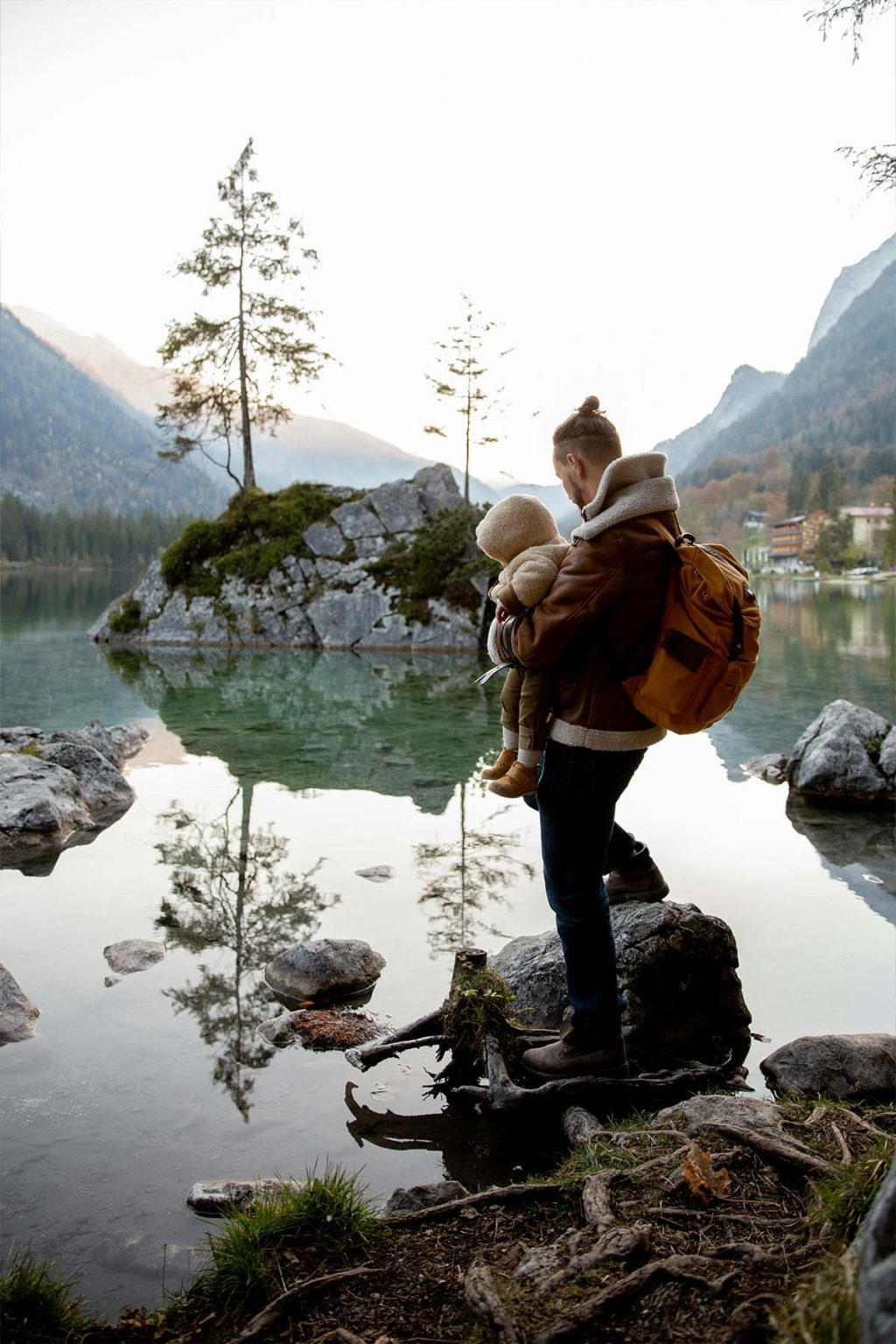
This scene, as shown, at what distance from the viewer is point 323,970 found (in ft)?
16.4

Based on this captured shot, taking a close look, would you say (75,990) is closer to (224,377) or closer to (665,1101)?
(665,1101)

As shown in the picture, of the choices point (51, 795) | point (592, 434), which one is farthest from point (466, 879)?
point (592, 434)

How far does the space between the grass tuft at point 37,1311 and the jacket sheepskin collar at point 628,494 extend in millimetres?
2761

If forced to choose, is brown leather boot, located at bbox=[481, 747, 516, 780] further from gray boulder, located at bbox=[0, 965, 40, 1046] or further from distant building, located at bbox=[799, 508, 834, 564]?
distant building, located at bbox=[799, 508, 834, 564]

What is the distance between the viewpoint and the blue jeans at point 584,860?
3.47 m

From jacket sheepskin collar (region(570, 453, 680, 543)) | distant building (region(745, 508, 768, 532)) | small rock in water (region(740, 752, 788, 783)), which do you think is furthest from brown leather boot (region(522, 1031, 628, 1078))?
distant building (region(745, 508, 768, 532))

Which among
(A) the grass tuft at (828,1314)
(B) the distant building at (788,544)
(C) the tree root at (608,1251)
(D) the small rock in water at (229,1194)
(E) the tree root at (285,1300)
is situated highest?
(B) the distant building at (788,544)

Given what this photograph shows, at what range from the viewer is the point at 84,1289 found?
275 cm

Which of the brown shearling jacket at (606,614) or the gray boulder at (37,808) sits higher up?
the brown shearling jacket at (606,614)

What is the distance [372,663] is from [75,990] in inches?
713

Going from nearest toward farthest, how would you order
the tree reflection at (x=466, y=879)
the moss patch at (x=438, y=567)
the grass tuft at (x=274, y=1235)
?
the grass tuft at (x=274, y=1235) → the tree reflection at (x=466, y=879) → the moss patch at (x=438, y=567)

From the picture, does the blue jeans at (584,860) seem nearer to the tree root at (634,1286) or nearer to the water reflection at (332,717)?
the tree root at (634,1286)

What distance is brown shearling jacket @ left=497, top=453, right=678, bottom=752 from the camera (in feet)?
10.7

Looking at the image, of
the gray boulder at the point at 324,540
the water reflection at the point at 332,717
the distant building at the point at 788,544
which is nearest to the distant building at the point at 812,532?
the distant building at the point at 788,544
